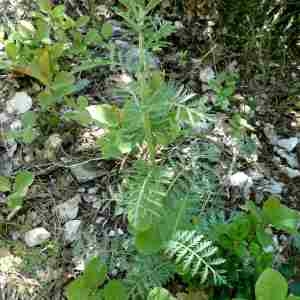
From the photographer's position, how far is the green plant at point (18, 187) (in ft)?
4.54

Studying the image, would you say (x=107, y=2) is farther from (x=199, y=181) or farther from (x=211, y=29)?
(x=199, y=181)

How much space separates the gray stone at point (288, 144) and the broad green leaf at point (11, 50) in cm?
89

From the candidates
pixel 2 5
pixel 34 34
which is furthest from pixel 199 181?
pixel 2 5

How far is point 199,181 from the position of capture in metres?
1.35

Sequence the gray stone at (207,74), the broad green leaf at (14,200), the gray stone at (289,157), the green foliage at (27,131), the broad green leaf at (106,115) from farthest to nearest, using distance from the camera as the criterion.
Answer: the gray stone at (207,74) → the gray stone at (289,157) → the green foliage at (27,131) → the broad green leaf at (14,200) → the broad green leaf at (106,115)

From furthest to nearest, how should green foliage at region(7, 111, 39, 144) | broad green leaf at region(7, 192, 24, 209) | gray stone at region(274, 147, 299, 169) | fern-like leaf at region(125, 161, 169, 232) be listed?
gray stone at region(274, 147, 299, 169) < green foliage at region(7, 111, 39, 144) < broad green leaf at region(7, 192, 24, 209) < fern-like leaf at region(125, 161, 169, 232)

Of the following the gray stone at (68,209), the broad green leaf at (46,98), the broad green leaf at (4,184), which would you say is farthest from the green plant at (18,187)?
the broad green leaf at (46,98)

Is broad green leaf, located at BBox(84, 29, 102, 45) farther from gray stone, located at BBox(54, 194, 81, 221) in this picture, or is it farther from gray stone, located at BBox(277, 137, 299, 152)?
gray stone, located at BBox(277, 137, 299, 152)

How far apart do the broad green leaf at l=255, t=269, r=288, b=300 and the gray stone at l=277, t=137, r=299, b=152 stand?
70 cm

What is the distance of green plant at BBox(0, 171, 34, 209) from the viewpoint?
1.38 metres

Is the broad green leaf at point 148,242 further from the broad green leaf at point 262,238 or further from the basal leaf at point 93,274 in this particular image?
the broad green leaf at point 262,238

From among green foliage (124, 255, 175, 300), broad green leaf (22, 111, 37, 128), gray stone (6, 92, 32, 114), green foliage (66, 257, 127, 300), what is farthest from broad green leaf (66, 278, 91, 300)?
gray stone (6, 92, 32, 114)

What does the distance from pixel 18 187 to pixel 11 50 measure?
458 mm

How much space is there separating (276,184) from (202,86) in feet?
1.48
